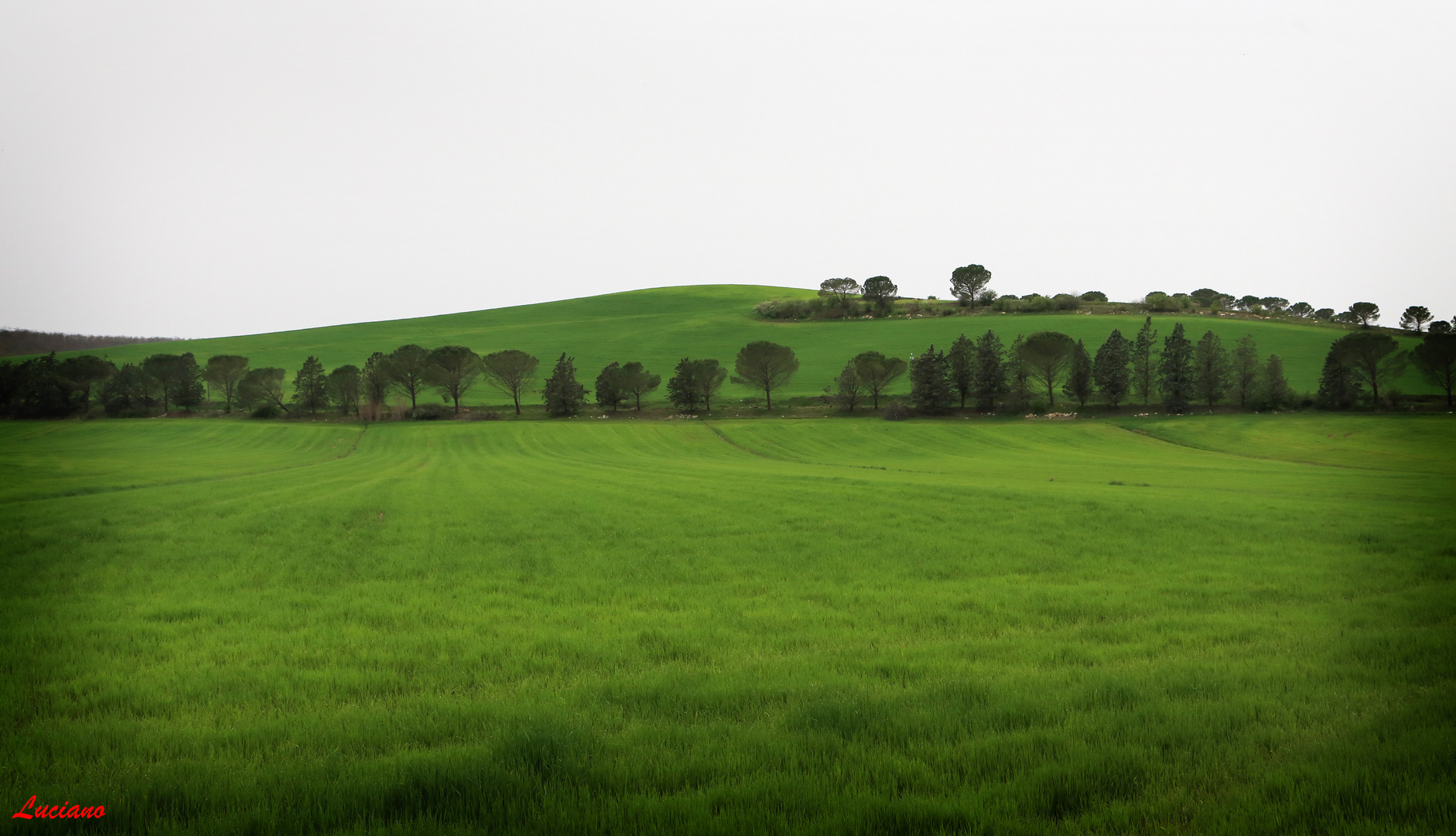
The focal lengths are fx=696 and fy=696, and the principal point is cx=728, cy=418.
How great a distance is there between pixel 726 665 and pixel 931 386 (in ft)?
231

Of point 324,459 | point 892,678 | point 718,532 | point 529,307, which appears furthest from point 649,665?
point 529,307

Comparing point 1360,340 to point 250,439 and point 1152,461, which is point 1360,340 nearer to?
point 1152,461

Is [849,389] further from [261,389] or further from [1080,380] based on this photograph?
[261,389]

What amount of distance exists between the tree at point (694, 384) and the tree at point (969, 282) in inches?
3002

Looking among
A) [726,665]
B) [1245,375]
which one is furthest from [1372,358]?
[726,665]

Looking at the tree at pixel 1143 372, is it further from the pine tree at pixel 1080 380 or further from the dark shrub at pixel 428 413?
the dark shrub at pixel 428 413

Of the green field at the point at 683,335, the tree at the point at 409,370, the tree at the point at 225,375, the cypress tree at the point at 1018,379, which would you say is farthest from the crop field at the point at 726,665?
the green field at the point at 683,335

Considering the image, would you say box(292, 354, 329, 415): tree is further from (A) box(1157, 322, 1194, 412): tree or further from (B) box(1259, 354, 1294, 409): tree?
(B) box(1259, 354, 1294, 409): tree

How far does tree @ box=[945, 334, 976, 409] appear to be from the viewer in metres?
74.8

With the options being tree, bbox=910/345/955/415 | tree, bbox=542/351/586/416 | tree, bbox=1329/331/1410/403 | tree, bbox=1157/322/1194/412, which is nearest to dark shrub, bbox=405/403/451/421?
tree, bbox=542/351/586/416

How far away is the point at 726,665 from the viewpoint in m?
7.39

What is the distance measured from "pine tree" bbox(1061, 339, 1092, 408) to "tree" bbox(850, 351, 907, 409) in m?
17.6
